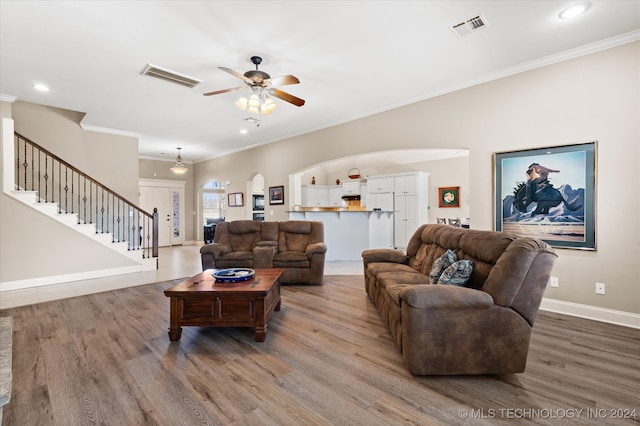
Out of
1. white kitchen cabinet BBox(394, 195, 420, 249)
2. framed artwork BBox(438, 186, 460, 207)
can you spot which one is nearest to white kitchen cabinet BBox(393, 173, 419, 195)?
white kitchen cabinet BBox(394, 195, 420, 249)

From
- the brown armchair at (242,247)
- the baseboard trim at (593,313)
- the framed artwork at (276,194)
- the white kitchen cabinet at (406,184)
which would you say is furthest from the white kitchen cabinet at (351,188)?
the baseboard trim at (593,313)

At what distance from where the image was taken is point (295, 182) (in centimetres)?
701

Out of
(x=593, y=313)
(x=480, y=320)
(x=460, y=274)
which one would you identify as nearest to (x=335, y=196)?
(x=593, y=313)

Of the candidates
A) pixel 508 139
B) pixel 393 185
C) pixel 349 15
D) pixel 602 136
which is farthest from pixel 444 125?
pixel 393 185

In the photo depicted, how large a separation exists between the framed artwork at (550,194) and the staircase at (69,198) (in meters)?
6.01

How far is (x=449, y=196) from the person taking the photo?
320 inches

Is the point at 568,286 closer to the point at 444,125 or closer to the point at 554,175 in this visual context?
the point at 554,175

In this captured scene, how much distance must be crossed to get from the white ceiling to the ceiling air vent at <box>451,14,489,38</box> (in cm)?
6

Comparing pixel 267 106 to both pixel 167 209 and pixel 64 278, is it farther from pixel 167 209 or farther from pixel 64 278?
pixel 167 209

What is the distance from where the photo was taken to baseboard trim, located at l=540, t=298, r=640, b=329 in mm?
2967

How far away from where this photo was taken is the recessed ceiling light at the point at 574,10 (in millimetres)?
2551

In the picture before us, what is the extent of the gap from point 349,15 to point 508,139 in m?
2.52

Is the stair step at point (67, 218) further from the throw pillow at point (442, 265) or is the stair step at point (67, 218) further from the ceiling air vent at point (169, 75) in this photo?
the throw pillow at point (442, 265)

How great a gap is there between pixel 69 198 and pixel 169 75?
3.89 meters
